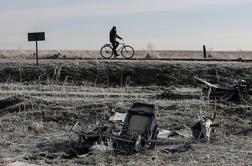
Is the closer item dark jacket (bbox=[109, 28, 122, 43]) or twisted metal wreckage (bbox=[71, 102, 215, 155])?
twisted metal wreckage (bbox=[71, 102, 215, 155])

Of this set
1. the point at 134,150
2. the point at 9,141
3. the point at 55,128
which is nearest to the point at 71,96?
the point at 55,128

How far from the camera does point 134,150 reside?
467 inches

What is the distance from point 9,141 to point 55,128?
213cm

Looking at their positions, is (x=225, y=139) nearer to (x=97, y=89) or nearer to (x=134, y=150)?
(x=134, y=150)

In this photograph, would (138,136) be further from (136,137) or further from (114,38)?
(114,38)

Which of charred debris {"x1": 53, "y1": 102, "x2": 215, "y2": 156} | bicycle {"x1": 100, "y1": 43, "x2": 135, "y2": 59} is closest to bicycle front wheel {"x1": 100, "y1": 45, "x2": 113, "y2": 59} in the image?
bicycle {"x1": 100, "y1": 43, "x2": 135, "y2": 59}

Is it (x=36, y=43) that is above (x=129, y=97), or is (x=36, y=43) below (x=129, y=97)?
above

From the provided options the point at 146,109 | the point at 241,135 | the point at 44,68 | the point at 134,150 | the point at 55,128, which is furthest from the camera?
the point at 44,68

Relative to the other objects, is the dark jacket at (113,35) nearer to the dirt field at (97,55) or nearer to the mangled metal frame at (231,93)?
the dirt field at (97,55)

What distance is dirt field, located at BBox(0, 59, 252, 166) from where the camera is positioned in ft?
37.7

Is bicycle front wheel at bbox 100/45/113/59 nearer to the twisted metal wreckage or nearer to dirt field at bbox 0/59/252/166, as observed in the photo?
dirt field at bbox 0/59/252/166

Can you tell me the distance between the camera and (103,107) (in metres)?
16.9

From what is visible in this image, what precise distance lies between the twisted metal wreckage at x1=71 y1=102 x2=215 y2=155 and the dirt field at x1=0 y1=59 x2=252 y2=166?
24 cm

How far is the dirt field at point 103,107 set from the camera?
1149 centimetres
